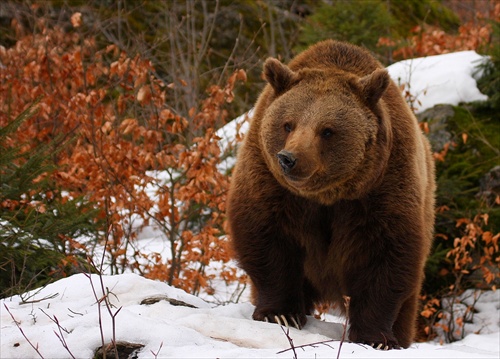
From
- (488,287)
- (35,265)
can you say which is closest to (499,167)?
(488,287)

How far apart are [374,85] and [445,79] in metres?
5.76

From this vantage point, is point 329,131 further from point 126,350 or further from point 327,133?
point 126,350

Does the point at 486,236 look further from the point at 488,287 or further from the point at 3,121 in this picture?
the point at 3,121

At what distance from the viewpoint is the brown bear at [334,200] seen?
163 inches

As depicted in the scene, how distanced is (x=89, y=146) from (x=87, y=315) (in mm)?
3739

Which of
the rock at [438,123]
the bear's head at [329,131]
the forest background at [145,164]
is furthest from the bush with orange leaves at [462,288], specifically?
the bear's head at [329,131]

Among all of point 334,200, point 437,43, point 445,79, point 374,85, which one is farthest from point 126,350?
point 437,43

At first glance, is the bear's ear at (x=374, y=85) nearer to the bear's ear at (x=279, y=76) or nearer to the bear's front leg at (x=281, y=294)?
the bear's ear at (x=279, y=76)

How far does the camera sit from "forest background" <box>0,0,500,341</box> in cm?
534

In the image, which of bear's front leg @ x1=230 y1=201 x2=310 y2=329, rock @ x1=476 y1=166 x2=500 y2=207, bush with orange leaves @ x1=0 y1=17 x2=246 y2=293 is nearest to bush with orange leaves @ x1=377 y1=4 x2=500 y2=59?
rock @ x1=476 y1=166 x2=500 y2=207

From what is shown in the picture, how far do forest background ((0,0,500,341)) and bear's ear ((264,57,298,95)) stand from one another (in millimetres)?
1434

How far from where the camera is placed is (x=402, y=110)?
4688 millimetres

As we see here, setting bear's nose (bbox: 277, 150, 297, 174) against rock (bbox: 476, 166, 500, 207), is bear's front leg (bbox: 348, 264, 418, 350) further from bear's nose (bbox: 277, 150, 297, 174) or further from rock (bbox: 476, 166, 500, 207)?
rock (bbox: 476, 166, 500, 207)

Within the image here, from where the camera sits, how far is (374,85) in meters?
4.24
